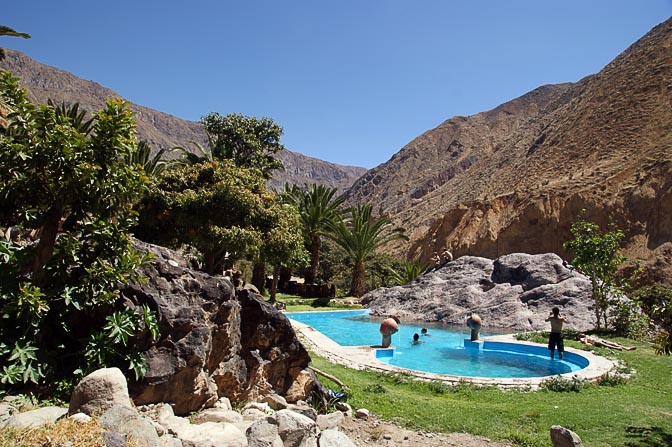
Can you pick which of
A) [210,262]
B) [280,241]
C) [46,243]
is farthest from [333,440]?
[210,262]

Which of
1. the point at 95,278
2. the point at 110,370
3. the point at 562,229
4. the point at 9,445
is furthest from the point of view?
the point at 562,229

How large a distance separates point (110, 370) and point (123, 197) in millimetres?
2431

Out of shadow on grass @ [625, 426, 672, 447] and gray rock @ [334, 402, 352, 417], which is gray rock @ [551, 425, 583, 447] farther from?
gray rock @ [334, 402, 352, 417]

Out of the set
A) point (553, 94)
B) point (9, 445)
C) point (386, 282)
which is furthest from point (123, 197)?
point (553, 94)

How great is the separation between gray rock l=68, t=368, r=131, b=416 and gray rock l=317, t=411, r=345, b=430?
3.17 metres

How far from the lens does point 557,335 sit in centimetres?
1409

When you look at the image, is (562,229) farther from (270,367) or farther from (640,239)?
(270,367)

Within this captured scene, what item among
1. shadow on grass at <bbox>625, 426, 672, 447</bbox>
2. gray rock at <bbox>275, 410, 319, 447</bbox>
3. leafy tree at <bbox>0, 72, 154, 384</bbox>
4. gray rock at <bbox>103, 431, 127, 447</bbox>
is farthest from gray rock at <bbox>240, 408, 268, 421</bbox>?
shadow on grass at <bbox>625, 426, 672, 447</bbox>

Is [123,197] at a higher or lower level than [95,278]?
higher

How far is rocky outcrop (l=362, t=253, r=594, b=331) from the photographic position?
2183 cm

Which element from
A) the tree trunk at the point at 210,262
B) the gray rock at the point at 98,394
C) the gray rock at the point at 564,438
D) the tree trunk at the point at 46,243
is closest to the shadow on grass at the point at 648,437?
the gray rock at the point at 564,438

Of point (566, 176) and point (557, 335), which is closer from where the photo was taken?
point (557, 335)

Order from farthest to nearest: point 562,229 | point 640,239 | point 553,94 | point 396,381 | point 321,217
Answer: point 553,94 → point 562,229 → point 640,239 → point 321,217 → point 396,381

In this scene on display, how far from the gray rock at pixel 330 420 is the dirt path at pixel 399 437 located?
4.6 inches
